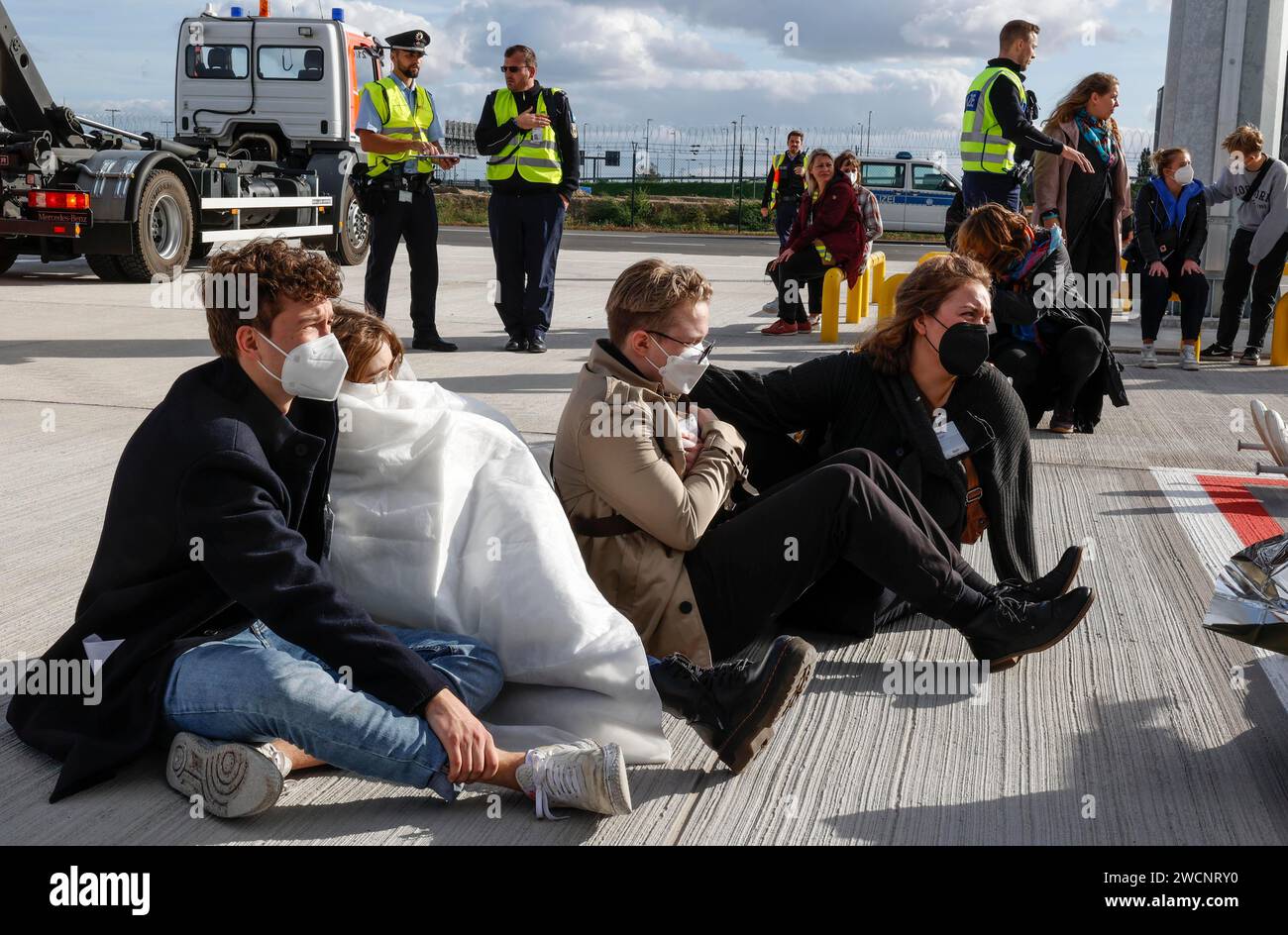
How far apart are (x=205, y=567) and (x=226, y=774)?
0.39 m

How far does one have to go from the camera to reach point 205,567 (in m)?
2.40

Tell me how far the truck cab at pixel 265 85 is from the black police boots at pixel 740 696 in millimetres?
12123

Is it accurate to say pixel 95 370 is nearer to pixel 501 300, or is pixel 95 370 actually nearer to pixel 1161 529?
pixel 501 300

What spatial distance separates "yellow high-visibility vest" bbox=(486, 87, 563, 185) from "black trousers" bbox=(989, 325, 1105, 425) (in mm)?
3409

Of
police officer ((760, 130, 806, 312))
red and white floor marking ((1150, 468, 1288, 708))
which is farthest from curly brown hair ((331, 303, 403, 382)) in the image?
police officer ((760, 130, 806, 312))

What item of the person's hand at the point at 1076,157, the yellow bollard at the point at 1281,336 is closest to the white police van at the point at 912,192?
the yellow bollard at the point at 1281,336

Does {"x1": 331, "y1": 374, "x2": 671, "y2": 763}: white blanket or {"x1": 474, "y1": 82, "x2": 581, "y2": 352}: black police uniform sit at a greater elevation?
{"x1": 474, "y1": 82, "x2": 581, "y2": 352}: black police uniform

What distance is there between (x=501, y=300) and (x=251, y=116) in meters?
6.70

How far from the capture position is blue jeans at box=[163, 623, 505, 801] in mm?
2391

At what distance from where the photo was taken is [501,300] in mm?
8562

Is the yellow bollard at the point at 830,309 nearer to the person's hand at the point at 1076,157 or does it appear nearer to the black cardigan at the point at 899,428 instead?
the person's hand at the point at 1076,157

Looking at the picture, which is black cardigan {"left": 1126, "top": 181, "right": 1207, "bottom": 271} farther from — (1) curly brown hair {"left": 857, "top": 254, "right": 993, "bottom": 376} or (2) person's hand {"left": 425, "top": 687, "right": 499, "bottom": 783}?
(2) person's hand {"left": 425, "top": 687, "right": 499, "bottom": 783}

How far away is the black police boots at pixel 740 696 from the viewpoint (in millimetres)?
2621
